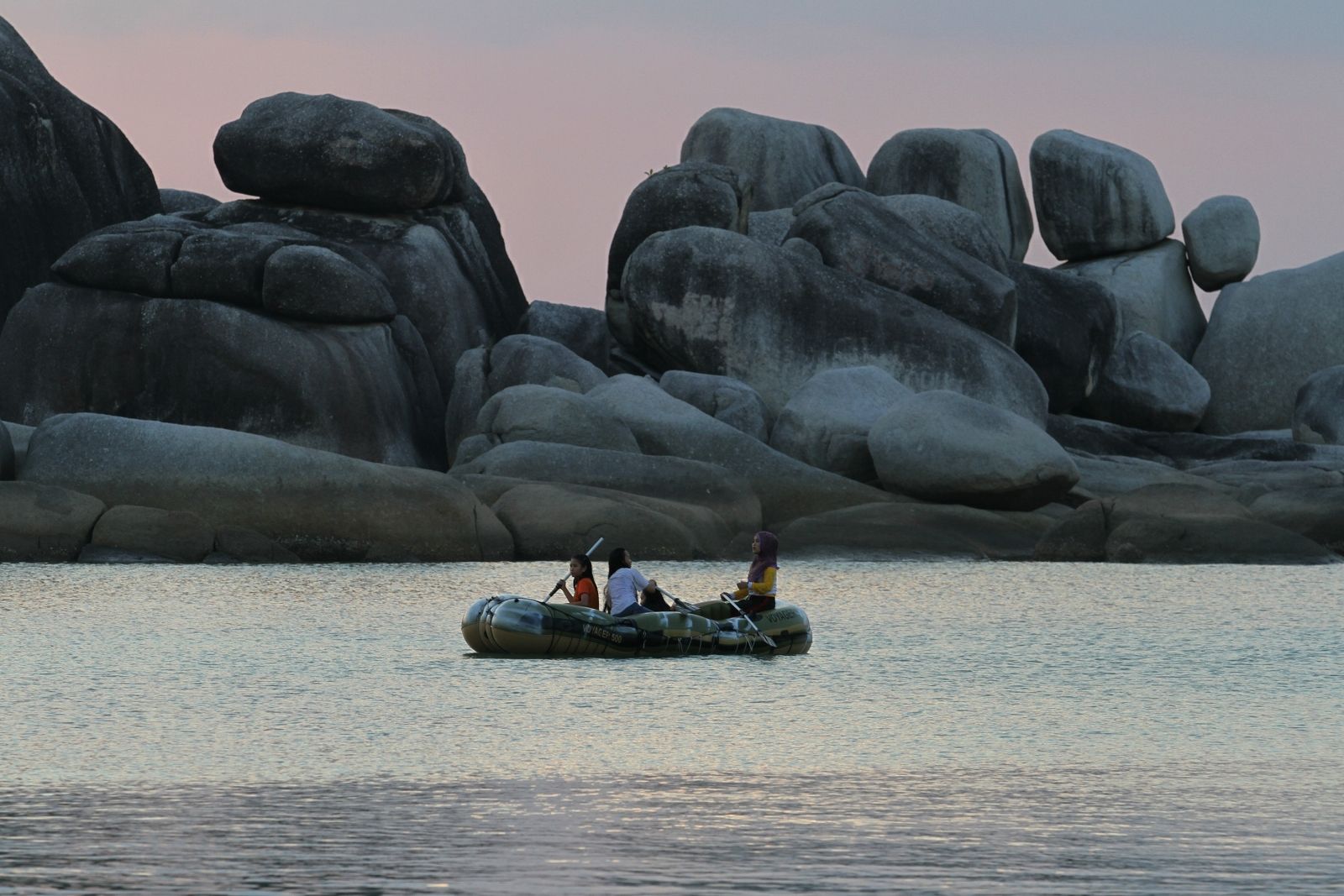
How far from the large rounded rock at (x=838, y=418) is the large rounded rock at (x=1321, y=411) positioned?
13326mm

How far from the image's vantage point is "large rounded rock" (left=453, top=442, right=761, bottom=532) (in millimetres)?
38688

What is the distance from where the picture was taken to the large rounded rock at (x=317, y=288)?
43.5 metres

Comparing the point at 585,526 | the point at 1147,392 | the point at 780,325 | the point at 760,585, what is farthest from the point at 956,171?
the point at 760,585

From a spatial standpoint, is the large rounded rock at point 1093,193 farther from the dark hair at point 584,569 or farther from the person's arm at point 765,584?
the dark hair at point 584,569

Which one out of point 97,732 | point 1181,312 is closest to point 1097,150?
point 1181,312

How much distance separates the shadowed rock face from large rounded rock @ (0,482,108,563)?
1406 cm

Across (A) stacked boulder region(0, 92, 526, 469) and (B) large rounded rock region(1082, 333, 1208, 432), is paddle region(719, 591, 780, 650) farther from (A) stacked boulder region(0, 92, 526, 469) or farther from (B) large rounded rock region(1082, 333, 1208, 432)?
(B) large rounded rock region(1082, 333, 1208, 432)

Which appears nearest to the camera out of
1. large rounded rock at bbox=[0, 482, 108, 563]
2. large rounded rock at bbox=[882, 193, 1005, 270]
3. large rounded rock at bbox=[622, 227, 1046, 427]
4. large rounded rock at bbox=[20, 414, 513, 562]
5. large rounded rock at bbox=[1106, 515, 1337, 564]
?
large rounded rock at bbox=[0, 482, 108, 563]

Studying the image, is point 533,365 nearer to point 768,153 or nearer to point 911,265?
point 911,265

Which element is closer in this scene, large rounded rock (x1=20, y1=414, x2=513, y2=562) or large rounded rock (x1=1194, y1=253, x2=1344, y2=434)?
large rounded rock (x1=20, y1=414, x2=513, y2=562)

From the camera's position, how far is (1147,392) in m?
54.3

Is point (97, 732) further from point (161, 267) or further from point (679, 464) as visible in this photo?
point (161, 267)

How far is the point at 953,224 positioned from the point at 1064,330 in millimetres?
3831

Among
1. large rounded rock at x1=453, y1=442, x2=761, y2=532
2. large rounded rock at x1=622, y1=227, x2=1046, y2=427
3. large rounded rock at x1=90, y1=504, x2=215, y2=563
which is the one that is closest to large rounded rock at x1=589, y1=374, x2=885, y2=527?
large rounded rock at x1=453, y1=442, x2=761, y2=532
